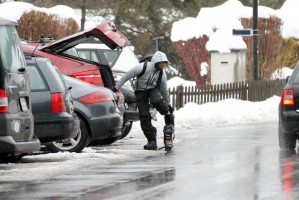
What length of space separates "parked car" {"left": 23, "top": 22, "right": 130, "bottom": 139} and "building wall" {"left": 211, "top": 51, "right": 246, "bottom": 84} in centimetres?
1746

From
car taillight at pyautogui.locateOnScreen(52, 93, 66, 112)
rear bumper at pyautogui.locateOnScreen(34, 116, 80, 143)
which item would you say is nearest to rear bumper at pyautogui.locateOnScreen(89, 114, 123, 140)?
car taillight at pyautogui.locateOnScreen(52, 93, 66, 112)

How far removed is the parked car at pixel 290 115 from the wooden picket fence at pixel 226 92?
12734 millimetres

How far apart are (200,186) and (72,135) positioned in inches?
146

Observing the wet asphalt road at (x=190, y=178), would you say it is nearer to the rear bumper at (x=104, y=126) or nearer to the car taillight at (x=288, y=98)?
the car taillight at (x=288, y=98)

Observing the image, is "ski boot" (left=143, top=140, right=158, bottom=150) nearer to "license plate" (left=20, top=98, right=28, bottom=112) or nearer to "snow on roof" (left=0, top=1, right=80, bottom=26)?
"license plate" (left=20, top=98, right=28, bottom=112)

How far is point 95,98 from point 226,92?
16062 mm

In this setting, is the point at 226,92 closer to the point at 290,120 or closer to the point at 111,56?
the point at 111,56

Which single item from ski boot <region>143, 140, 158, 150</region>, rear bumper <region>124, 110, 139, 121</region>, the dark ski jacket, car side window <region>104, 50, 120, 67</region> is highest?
the dark ski jacket

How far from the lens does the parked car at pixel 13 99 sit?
13.2 metres

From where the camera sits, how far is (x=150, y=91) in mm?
18797

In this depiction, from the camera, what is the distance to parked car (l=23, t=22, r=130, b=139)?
19859 millimetres

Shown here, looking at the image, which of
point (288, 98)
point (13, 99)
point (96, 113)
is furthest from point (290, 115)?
point (13, 99)

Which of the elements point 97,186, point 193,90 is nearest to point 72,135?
point 97,186

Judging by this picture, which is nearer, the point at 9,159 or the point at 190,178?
the point at 190,178
